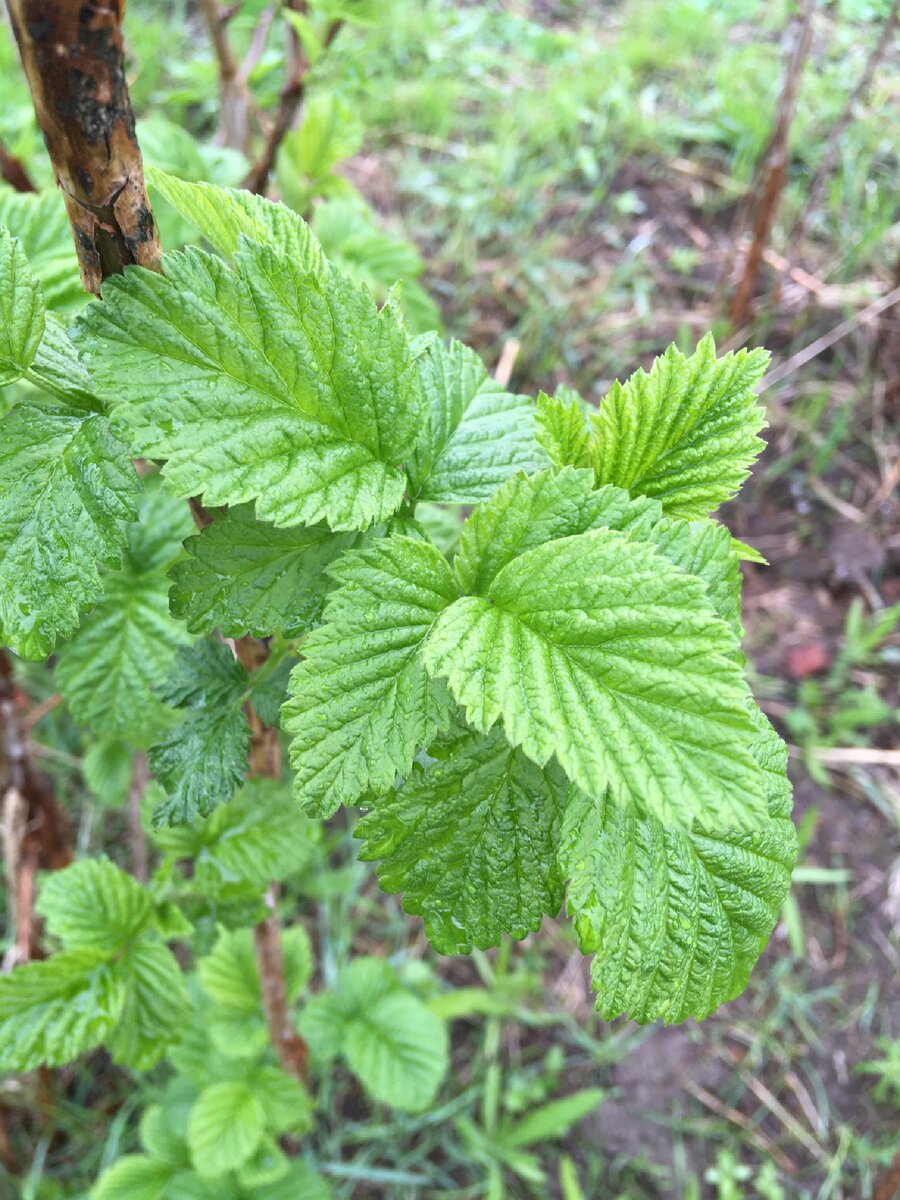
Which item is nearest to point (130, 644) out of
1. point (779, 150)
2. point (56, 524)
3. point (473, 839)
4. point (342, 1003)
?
point (56, 524)

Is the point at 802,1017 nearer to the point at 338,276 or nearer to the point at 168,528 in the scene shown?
the point at 168,528

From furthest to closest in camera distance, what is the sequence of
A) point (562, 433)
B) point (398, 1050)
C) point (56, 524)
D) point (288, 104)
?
point (398, 1050)
point (288, 104)
point (562, 433)
point (56, 524)

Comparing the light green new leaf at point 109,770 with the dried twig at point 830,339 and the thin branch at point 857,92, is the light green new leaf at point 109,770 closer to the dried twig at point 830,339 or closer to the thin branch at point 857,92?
the dried twig at point 830,339

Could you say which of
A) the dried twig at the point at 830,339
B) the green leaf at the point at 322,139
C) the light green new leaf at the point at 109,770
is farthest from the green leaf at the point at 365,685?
the dried twig at the point at 830,339

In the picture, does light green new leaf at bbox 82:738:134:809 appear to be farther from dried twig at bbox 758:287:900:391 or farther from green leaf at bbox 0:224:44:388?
dried twig at bbox 758:287:900:391

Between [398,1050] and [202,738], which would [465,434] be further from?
[398,1050]

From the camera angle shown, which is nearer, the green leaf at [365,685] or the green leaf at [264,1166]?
the green leaf at [365,685]

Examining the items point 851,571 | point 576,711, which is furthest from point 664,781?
point 851,571
